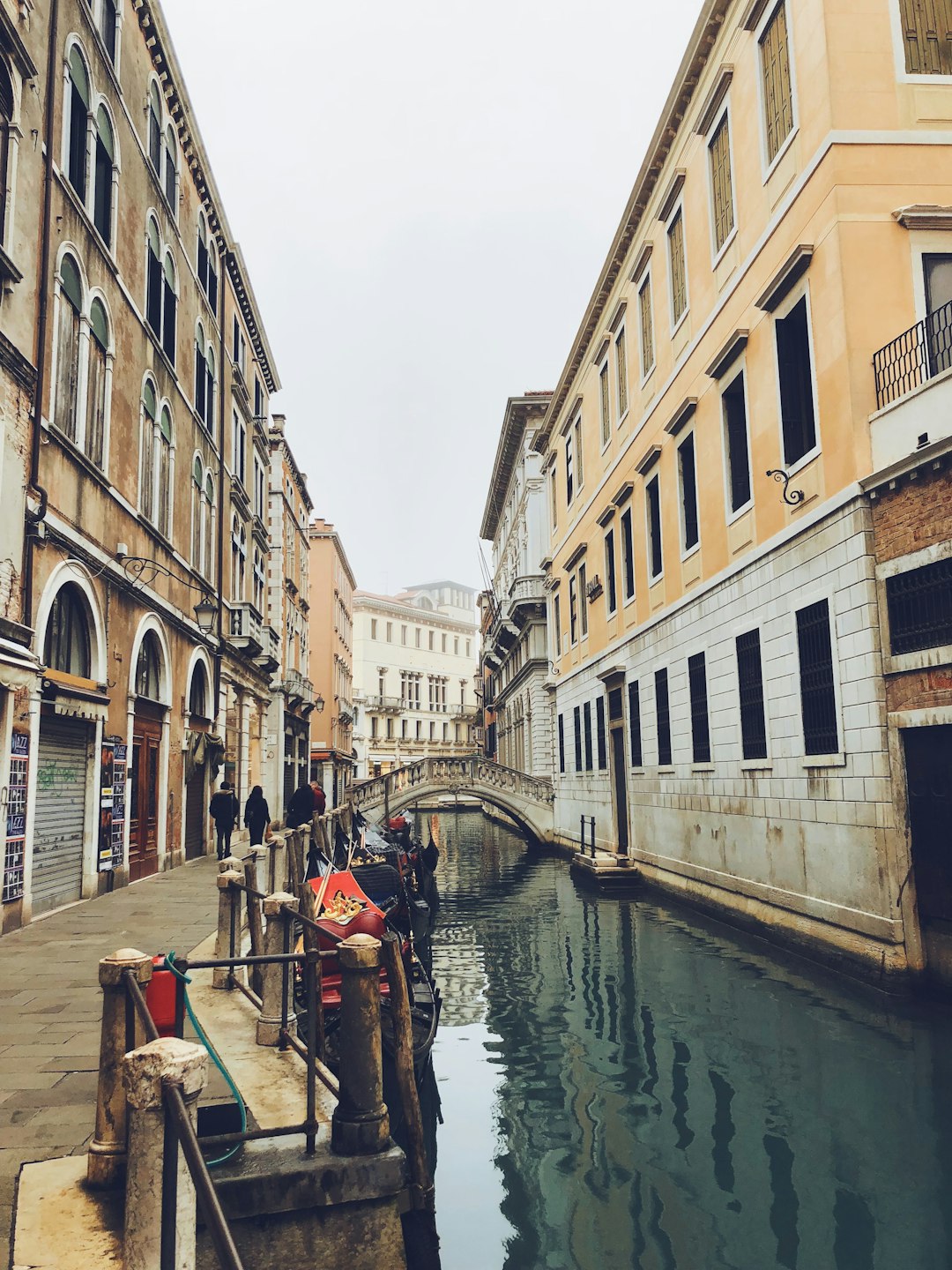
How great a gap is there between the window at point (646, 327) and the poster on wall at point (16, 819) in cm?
1254

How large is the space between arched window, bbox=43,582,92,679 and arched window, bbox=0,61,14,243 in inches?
153

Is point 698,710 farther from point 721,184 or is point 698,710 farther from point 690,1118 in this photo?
point 690,1118

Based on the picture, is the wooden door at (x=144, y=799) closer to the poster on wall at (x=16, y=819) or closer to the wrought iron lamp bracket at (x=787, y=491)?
the poster on wall at (x=16, y=819)

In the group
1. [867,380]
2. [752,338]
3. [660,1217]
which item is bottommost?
[660,1217]

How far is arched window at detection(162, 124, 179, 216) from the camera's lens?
16.7 metres

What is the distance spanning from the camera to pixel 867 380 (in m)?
10.1

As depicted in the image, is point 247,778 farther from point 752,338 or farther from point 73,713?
point 752,338

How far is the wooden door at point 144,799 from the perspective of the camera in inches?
555

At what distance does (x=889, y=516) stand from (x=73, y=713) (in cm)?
884

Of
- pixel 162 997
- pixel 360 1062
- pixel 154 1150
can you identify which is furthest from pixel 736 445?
pixel 154 1150

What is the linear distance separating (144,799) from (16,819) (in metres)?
5.11

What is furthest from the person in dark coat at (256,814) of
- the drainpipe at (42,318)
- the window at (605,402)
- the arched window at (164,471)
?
the window at (605,402)

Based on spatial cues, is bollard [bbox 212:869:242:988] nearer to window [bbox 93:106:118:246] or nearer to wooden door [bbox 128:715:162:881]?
wooden door [bbox 128:715:162:881]

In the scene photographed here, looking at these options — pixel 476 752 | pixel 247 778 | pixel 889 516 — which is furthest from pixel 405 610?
pixel 889 516
